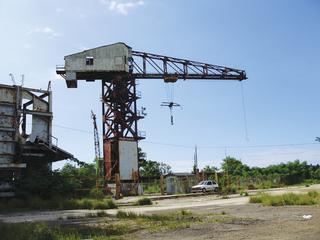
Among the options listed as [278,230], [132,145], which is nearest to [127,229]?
[278,230]

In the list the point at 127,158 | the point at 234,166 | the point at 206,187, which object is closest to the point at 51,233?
the point at 206,187

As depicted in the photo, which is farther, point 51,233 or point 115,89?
point 115,89

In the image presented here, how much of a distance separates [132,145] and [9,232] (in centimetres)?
4921

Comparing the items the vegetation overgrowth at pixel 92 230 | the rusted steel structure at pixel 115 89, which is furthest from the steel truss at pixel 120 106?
the vegetation overgrowth at pixel 92 230

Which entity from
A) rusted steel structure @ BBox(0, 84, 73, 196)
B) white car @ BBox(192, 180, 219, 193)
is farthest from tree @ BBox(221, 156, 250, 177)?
rusted steel structure @ BBox(0, 84, 73, 196)

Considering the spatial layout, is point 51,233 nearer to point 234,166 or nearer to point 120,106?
point 120,106

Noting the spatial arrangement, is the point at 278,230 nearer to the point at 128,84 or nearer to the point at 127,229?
the point at 127,229

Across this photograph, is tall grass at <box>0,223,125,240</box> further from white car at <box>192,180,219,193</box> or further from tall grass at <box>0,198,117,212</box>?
white car at <box>192,180,219,193</box>

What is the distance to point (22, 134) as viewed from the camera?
4097cm

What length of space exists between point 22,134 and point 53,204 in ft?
31.3

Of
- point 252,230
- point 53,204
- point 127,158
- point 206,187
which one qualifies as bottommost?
point 252,230

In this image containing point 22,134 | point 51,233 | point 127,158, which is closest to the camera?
point 51,233

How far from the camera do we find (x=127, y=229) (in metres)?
15.0

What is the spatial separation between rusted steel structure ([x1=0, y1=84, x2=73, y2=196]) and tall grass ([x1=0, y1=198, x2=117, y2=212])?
2.69 metres
